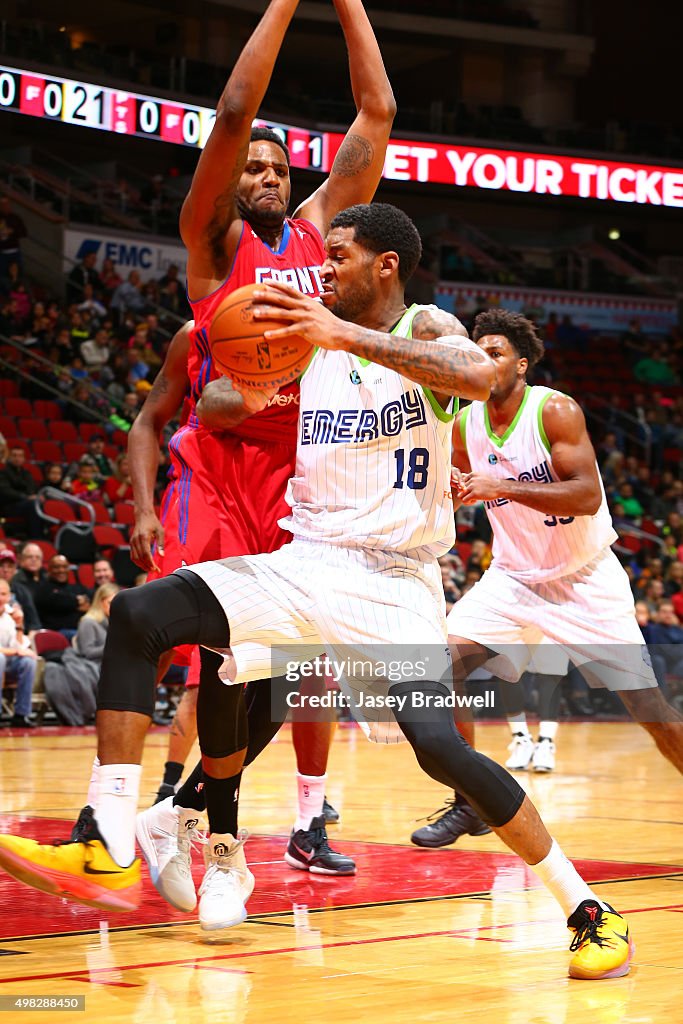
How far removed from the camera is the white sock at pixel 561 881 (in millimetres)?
3547

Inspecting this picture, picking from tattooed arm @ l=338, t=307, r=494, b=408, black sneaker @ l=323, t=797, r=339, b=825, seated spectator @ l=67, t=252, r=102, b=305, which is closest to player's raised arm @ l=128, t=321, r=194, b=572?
tattooed arm @ l=338, t=307, r=494, b=408

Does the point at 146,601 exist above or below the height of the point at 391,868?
above

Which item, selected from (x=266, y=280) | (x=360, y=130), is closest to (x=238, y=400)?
(x=266, y=280)

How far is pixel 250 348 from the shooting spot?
3.54 m

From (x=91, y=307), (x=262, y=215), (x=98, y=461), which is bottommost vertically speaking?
(x=262, y=215)

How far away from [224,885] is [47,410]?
491 inches

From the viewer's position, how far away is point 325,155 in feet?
65.4

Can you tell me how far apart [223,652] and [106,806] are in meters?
0.54

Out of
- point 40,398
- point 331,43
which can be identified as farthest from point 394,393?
point 331,43

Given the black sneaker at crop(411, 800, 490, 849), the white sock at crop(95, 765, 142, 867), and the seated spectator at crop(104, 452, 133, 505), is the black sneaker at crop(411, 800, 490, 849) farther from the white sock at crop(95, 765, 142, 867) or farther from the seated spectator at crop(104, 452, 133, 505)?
the seated spectator at crop(104, 452, 133, 505)

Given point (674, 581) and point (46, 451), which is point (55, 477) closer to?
point (46, 451)

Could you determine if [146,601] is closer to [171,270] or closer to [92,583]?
[92,583]

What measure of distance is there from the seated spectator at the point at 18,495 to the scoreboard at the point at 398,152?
5405mm

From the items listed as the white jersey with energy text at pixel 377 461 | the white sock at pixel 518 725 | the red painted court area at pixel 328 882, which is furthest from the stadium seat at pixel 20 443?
the white jersey with energy text at pixel 377 461
